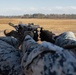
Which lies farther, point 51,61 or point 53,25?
point 53,25

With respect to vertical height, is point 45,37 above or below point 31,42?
below

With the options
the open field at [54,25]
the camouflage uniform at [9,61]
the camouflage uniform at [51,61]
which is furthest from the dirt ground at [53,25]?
the camouflage uniform at [51,61]

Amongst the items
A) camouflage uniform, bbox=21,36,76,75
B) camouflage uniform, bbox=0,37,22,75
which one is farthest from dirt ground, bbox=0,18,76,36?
A: camouflage uniform, bbox=21,36,76,75

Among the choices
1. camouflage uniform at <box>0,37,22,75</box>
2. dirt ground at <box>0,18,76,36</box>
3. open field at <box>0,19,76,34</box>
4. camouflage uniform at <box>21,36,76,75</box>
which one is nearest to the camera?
Result: camouflage uniform at <box>21,36,76,75</box>

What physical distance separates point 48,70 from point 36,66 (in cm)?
12

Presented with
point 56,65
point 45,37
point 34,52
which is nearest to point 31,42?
point 34,52

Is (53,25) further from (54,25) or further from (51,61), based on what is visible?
(51,61)

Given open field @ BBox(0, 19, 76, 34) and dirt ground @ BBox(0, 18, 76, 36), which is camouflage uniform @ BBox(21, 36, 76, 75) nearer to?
dirt ground @ BBox(0, 18, 76, 36)

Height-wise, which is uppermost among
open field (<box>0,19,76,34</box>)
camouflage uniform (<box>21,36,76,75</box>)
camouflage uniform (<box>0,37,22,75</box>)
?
camouflage uniform (<box>21,36,76,75</box>)

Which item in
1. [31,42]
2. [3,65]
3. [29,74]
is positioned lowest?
[3,65]

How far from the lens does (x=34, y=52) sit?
285 cm

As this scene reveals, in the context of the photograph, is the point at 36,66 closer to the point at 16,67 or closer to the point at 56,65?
the point at 56,65

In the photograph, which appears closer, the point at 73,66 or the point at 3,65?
the point at 73,66

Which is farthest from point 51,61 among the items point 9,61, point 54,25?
point 54,25
